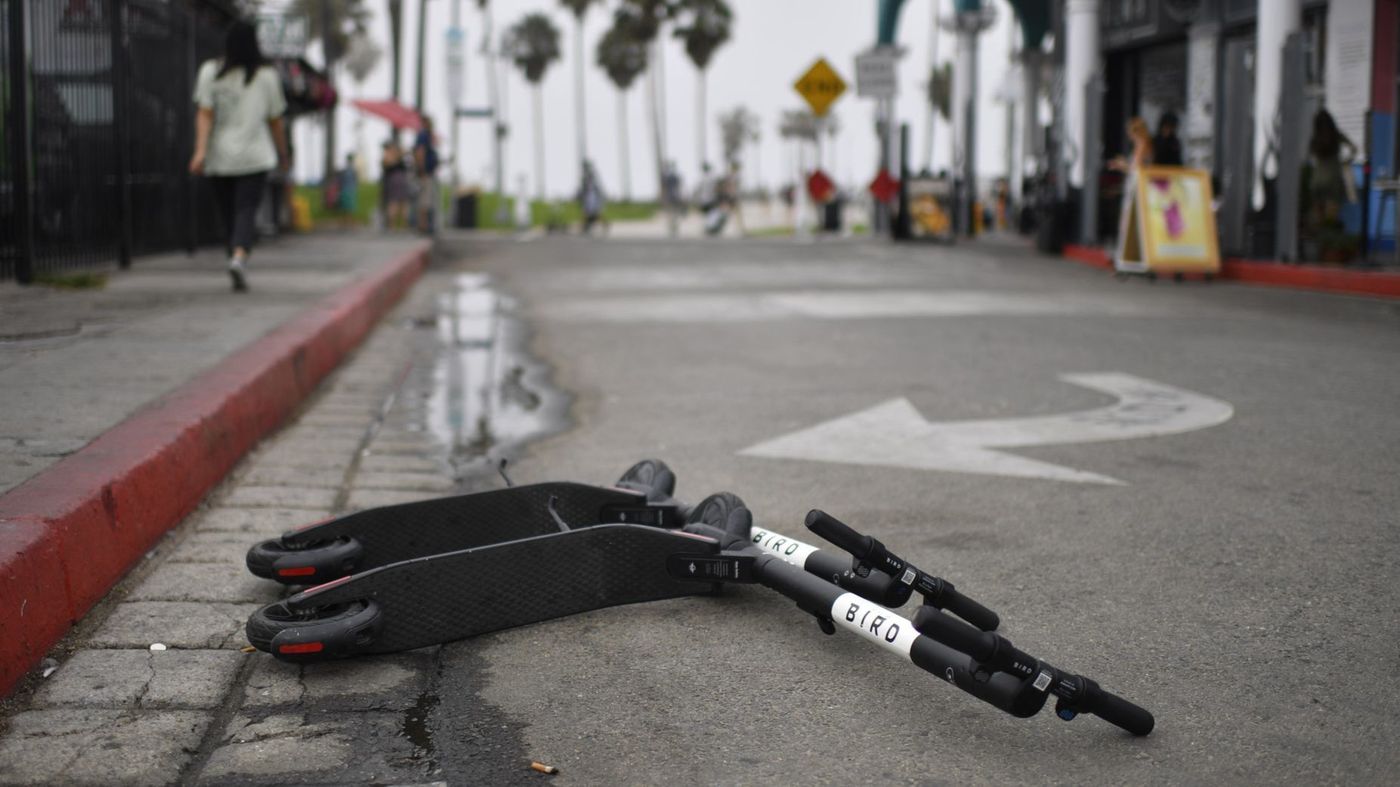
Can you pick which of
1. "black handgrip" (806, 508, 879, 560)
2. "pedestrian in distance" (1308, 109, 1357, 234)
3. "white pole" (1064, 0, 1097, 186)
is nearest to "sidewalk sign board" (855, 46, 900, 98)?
"white pole" (1064, 0, 1097, 186)

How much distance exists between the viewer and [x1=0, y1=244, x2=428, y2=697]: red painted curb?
130 inches

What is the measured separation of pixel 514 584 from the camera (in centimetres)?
360

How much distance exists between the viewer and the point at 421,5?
36.2 meters

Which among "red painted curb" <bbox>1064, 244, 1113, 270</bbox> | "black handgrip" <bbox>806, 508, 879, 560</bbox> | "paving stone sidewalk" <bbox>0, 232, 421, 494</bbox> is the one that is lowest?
"black handgrip" <bbox>806, 508, 879, 560</bbox>

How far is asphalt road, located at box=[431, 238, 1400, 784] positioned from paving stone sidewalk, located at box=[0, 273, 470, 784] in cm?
16

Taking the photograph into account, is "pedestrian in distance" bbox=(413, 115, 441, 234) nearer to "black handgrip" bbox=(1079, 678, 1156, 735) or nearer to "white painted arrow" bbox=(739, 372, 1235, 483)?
"white painted arrow" bbox=(739, 372, 1235, 483)

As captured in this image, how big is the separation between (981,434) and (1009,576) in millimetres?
2244

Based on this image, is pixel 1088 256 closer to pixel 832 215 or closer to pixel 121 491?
pixel 121 491

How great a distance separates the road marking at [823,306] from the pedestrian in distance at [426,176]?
48.6ft

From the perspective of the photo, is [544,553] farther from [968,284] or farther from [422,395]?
[968,284]

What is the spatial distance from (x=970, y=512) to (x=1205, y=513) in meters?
0.73

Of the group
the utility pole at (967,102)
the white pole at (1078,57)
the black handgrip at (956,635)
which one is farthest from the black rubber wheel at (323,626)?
the utility pole at (967,102)

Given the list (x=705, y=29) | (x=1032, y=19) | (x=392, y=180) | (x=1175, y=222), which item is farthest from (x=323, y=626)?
(x=705, y=29)

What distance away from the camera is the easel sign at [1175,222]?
15844mm
